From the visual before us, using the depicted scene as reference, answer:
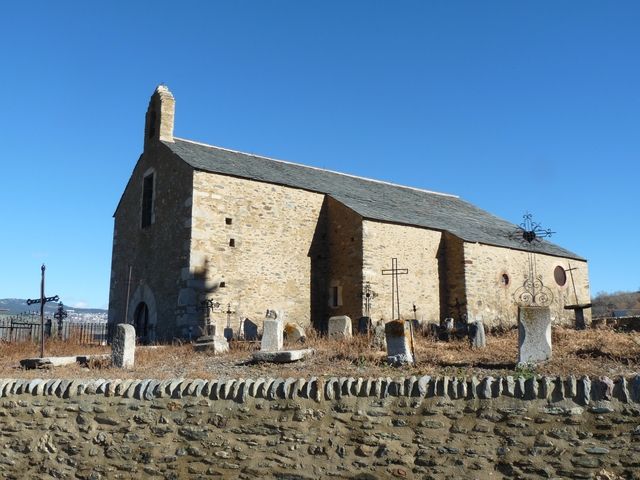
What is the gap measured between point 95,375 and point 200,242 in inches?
344

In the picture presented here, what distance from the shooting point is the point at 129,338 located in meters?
11.8

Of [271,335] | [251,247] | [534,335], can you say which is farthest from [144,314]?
[534,335]

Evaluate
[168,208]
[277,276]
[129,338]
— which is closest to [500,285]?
[277,276]

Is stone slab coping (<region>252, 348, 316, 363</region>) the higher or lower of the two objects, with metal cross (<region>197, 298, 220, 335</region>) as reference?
lower

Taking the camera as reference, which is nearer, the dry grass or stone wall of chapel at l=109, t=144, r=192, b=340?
the dry grass

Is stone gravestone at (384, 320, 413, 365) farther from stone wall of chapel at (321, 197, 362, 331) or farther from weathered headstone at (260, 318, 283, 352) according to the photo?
stone wall of chapel at (321, 197, 362, 331)

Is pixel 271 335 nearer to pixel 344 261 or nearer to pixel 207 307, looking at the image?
pixel 207 307

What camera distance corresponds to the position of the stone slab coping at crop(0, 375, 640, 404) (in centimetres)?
603

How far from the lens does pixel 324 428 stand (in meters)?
6.88

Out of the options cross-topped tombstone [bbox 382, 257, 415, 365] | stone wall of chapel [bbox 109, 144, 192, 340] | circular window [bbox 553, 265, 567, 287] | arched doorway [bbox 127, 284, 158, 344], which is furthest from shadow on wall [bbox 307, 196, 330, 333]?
cross-topped tombstone [bbox 382, 257, 415, 365]

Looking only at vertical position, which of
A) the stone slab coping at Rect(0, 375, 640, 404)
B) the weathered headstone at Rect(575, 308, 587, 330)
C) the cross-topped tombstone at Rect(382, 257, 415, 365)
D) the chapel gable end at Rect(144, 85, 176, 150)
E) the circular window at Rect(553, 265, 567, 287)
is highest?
the chapel gable end at Rect(144, 85, 176, 150)

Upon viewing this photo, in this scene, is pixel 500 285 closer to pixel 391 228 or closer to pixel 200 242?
pixel 391 228

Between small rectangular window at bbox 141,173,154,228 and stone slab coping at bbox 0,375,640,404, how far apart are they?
1382 centimetres

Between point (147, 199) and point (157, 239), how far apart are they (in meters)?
2.41
